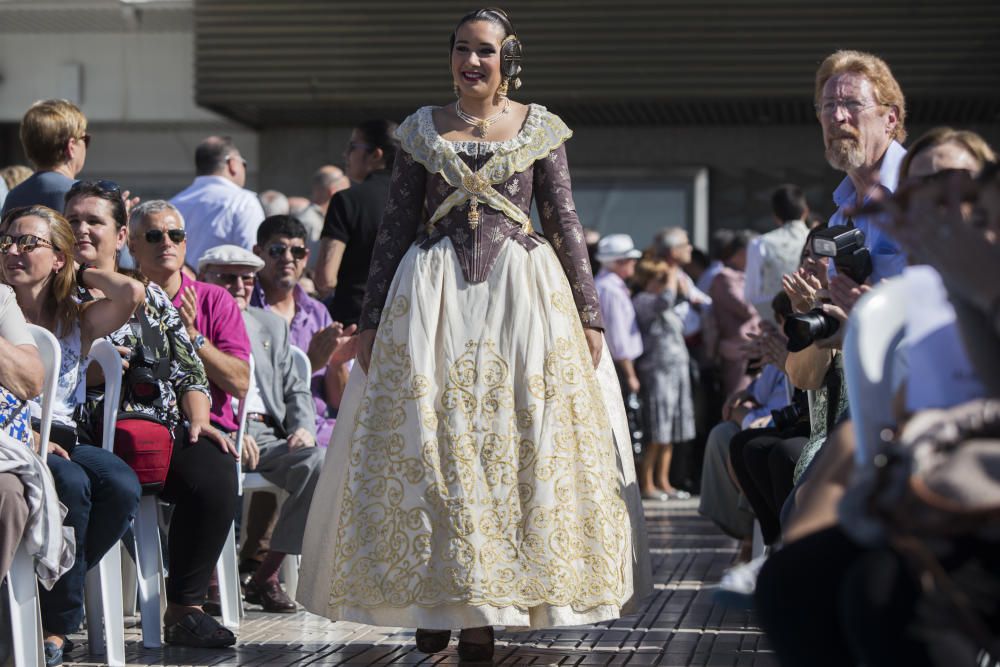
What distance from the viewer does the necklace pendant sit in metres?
4.69

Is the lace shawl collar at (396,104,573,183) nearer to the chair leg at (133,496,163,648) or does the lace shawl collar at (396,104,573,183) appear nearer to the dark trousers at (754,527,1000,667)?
the chair leg at (133,496,163,648)

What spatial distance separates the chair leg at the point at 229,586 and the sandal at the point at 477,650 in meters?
1.04

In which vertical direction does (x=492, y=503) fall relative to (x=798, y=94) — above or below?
below

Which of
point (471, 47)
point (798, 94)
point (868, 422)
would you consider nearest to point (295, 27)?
point (798, 94)

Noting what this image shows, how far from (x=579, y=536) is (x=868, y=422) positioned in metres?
2.04

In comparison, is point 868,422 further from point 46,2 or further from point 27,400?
point 46,2

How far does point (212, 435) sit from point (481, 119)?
1385 mm

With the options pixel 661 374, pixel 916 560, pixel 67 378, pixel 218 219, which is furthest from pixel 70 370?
pixel 661 374

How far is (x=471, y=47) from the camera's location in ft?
15.9

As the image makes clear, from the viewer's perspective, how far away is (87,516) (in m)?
4.43

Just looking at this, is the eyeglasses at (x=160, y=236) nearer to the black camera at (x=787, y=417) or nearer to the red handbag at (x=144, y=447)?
the red handbag at (x=144, y=447)

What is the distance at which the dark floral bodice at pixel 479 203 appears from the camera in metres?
4.71

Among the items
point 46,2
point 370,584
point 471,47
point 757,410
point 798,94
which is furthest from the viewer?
point 46,2

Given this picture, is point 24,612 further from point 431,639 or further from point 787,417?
point 787,417
